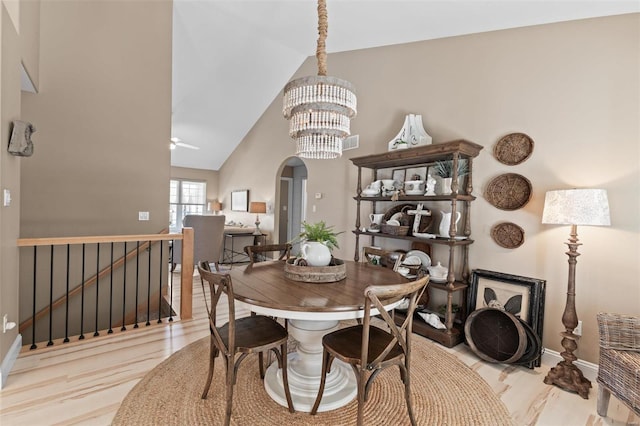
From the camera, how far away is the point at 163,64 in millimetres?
4016

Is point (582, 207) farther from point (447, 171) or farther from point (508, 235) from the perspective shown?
point (447, 171)

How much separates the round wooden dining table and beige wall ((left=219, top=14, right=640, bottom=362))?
4.78 feet

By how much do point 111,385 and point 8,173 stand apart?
1.69m

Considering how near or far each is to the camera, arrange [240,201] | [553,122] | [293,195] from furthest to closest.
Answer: [293,195] < [240,201] < [553,122]

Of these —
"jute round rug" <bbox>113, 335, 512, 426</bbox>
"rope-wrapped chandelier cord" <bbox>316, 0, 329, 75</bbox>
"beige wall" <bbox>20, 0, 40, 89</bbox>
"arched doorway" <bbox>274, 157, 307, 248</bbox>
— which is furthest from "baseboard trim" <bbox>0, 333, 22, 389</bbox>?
"arched doorway" <bbox>274, 157, 307, 248</bbox>

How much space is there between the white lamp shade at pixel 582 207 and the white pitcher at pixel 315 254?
1758 mm

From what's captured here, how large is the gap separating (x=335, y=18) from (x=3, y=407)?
4309 mm

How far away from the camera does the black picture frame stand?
104 inches

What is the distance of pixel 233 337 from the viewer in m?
1.75

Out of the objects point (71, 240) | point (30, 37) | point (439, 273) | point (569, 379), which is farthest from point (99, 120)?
point (569, 379)

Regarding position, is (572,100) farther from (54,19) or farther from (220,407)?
(54,19)

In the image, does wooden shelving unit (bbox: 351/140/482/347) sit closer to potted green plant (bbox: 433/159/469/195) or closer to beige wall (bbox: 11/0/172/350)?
potted green plant (bbox: 433/159/469/195)

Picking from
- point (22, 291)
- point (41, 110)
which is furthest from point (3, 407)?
point (41, 110)

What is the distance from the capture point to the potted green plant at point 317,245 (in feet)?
7.37
